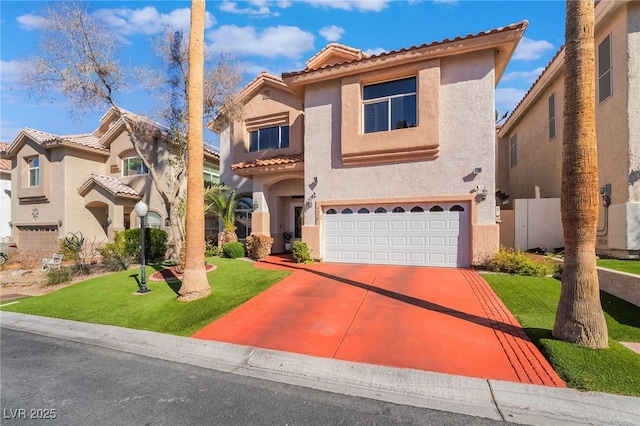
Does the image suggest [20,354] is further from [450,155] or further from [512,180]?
[512,180]

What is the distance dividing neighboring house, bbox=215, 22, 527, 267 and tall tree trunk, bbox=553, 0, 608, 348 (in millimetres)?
5488

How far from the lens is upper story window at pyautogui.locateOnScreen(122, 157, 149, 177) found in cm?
1948

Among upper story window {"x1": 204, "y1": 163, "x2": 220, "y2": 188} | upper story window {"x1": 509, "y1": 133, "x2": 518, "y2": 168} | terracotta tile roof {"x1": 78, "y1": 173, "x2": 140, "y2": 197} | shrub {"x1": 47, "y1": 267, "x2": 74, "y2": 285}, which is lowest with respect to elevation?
shrub {"x1": 47, "y1": 267, "x2": 74, "y2": 285}

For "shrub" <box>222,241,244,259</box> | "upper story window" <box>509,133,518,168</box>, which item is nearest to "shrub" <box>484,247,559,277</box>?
"shrub" <box>222,241,244,259</box>

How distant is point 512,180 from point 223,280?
768 inches

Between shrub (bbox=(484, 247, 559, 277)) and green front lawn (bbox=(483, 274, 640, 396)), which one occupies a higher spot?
shrub (bbox=(484, 247, 559, 277))

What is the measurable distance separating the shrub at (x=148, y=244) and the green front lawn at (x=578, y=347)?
1510cm

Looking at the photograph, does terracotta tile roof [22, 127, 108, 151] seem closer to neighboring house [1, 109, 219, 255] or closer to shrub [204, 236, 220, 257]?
neighboring house [1, 109, 219, 255]

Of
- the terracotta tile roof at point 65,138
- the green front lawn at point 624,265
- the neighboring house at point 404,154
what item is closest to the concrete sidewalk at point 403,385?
the green front lawn at point 624,265

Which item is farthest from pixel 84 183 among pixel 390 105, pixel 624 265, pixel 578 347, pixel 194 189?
pixel 624 265

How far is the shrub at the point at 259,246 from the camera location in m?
13.7

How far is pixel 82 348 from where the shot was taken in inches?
240

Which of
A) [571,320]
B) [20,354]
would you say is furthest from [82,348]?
[571,320]

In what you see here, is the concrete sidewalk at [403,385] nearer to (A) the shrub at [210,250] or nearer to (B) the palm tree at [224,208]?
(A) the shrub at [210,250]
